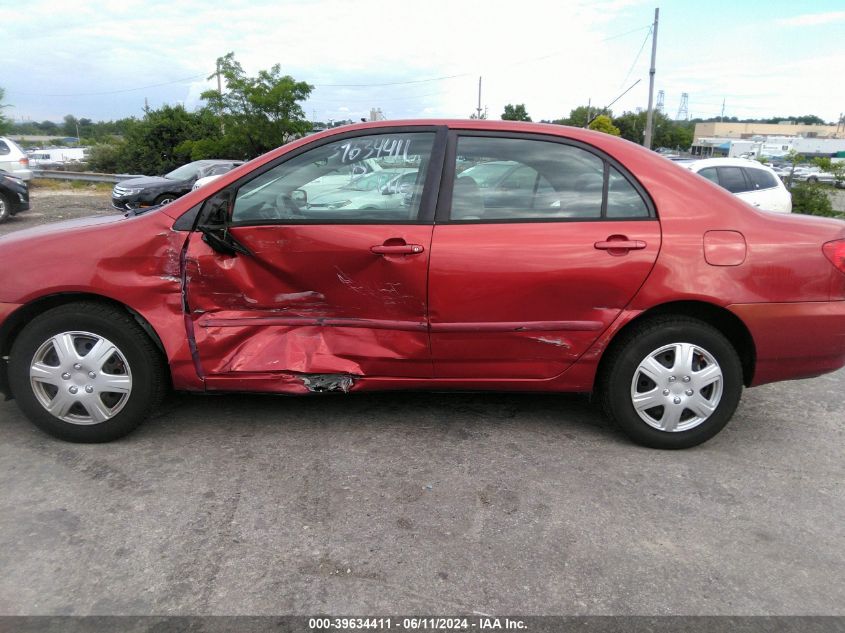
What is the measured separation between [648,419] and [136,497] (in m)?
2.55

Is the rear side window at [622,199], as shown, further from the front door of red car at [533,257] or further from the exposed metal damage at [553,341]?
the exposed metal damage at [553,341]

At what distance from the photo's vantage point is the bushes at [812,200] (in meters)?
14.5

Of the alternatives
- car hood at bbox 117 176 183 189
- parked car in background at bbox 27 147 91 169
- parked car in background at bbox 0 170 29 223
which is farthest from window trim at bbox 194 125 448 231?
parked car in background at bbox 27 147 91 169

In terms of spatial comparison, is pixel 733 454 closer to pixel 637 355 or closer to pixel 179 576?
pixel 637 355

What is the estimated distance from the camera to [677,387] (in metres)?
3.27

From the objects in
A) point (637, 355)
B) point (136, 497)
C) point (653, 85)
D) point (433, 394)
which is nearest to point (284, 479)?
point (136, 497)

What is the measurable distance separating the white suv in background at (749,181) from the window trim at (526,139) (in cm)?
773

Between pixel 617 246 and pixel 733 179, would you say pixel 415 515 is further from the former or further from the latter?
pixel 733 179

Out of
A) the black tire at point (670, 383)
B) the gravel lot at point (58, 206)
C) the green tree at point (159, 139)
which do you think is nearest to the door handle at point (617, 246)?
the black tire at point (670, 383)

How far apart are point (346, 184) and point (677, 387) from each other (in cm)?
202

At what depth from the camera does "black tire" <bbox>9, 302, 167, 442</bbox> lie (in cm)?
317

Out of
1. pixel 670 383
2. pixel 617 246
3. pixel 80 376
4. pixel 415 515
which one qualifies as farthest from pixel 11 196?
pixel 670 383

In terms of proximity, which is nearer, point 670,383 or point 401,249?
point 401,249

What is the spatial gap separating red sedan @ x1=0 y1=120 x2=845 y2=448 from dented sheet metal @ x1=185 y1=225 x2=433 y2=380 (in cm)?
1
